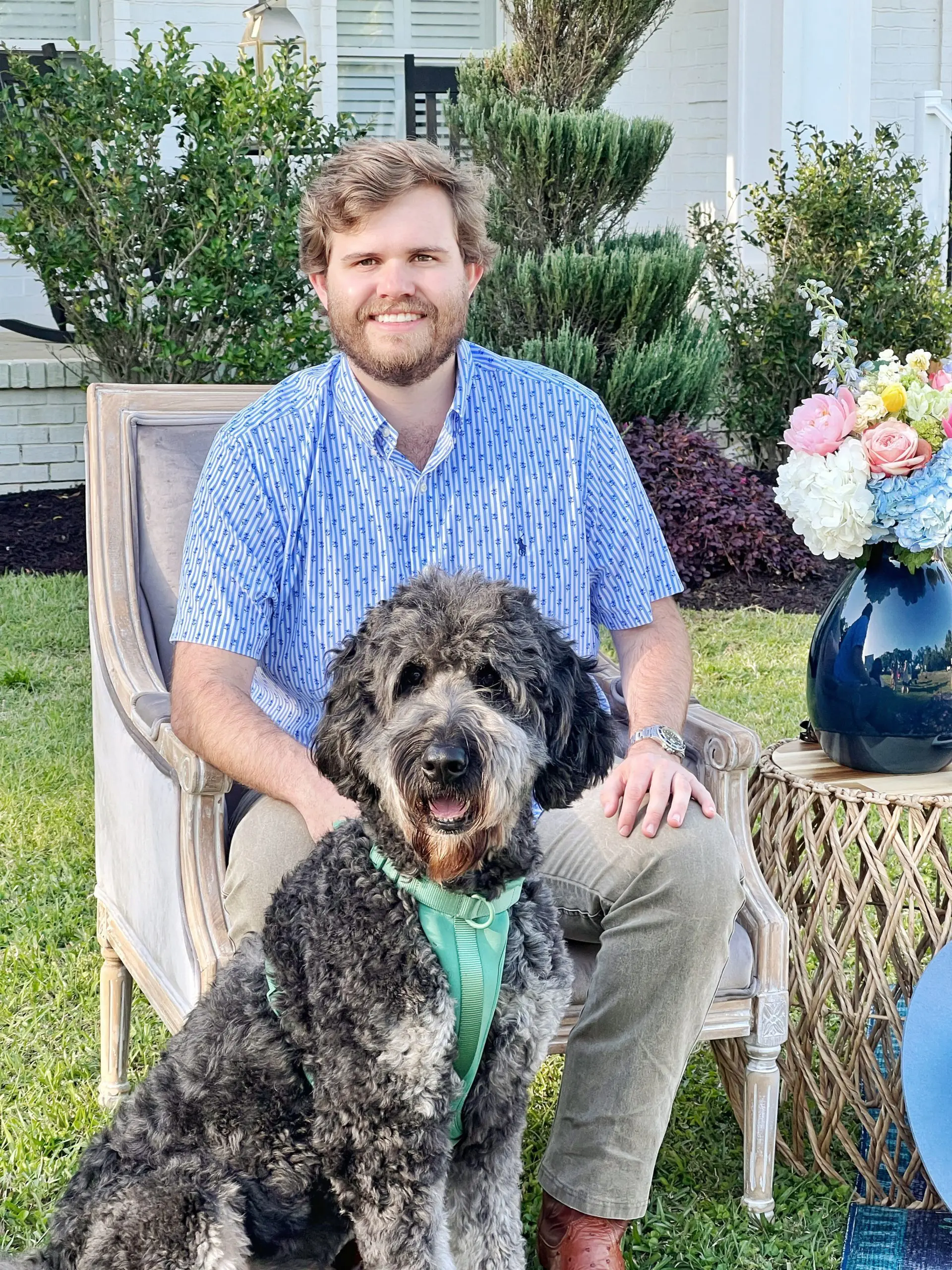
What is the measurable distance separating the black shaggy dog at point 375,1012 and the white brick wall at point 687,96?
8.26 meters

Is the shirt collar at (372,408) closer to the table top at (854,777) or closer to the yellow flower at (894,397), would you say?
the yellow flower at (894,397)

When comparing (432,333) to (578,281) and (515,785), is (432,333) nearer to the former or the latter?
(515,785)

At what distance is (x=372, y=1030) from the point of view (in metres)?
2.38

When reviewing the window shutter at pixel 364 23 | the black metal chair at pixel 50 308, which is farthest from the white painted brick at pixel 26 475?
the window shutter at pixel 364 23

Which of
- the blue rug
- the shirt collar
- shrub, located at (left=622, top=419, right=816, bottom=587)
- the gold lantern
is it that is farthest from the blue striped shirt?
the gold lantern

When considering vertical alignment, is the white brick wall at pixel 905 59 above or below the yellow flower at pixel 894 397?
above

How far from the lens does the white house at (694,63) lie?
365 inches

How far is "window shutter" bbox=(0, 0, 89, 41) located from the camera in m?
9.87

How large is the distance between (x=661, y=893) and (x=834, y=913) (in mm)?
786

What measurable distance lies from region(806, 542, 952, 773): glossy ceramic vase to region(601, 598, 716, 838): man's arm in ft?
1.10

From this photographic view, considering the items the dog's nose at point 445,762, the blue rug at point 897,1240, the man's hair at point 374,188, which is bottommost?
the blue rug at point 897,1240

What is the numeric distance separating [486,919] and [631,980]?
0.52 metres

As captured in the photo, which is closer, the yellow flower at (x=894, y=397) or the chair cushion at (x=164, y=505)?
the yellow flower at (x=894, y=397)

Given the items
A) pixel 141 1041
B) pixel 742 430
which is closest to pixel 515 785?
pixel 141 1041
